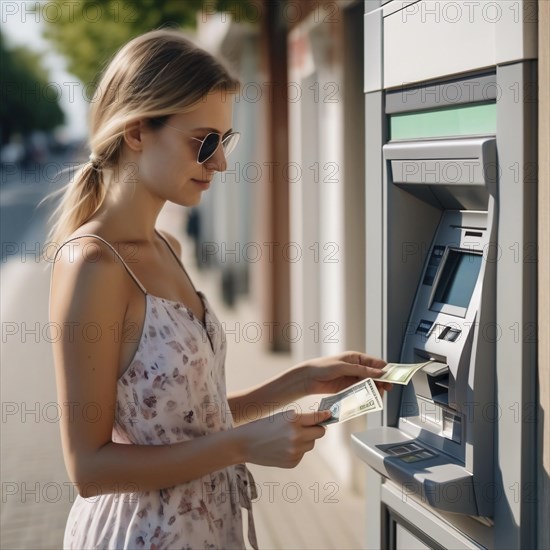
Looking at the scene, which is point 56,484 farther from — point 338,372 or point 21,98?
point 21,98

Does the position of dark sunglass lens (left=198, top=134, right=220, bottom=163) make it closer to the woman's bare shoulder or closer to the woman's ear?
the woman's ear

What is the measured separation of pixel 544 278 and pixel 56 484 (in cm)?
418

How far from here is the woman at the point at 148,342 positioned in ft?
6.07

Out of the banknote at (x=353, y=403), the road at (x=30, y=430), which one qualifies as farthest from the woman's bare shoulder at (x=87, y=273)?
the banknote at (x=353, y=403)

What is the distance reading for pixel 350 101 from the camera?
4.85 m

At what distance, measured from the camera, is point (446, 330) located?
2137 millimetres

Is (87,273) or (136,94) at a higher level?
(136,94)

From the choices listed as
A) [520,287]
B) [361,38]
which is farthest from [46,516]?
[520,287]

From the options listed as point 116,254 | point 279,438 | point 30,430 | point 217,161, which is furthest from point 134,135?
point 30,430

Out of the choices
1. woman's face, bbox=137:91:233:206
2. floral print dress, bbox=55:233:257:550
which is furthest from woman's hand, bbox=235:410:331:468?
woman's face, bbox=137:91:233:206

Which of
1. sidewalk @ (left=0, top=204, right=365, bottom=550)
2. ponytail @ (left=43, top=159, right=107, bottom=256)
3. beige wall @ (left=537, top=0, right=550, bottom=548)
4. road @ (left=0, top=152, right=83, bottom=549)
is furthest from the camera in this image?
road @ (left=0, top=152, right=83, bottom=549)

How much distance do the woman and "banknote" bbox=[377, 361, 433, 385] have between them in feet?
0.15

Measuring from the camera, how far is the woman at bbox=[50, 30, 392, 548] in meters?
1.85

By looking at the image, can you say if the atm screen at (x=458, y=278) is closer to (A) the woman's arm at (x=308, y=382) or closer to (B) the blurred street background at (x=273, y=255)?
(A) the woman's arm at (x=308, y=382)
